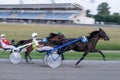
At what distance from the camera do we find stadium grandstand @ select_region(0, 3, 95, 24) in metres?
129

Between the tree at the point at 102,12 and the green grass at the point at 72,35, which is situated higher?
the green grass at the point at 72,35

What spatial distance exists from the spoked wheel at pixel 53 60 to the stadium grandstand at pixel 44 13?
354 feet

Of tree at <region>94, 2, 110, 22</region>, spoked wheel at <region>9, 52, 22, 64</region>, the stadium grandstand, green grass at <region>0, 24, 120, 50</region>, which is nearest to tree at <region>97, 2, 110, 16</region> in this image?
tree at <region>94, 2, 110, 22</region>

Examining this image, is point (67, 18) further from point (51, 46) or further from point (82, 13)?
point (51, 46)

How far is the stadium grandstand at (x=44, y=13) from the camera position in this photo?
12938cm

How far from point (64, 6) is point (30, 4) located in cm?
1129

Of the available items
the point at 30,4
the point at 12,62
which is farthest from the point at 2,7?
the point at 12,62

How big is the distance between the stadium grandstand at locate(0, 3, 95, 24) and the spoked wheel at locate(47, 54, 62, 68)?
108 m

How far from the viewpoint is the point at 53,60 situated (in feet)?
59.8

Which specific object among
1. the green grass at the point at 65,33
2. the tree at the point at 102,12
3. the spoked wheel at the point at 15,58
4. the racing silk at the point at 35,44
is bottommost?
the tree at the point at 102,12

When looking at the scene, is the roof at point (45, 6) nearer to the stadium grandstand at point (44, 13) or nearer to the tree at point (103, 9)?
the stadium grandstand at point (44, 13)

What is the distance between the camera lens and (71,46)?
18703 mm

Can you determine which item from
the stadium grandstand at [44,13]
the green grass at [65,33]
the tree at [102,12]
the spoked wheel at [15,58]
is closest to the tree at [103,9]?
the tree at [102,12]

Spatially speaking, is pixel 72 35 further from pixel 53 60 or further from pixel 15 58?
pixel 53 60
